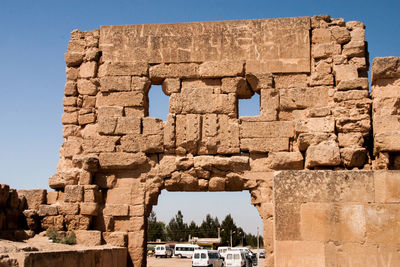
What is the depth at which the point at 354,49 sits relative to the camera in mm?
8891

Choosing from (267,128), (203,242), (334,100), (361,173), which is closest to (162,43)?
(267,128)

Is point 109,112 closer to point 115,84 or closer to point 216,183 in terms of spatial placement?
point 115,84

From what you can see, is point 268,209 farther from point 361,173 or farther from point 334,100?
point 361,173

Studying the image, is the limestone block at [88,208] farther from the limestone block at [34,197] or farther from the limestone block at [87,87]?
the limestone block at [87,87]

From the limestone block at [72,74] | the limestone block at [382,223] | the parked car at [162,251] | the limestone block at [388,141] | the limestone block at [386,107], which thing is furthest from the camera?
the parked car at [162,251]

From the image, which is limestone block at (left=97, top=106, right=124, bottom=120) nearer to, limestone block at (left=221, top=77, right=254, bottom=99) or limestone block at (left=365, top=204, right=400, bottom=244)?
limestone block at (left=221, top=77, right=254, bottom=99)

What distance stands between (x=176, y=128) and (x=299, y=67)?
2592mm

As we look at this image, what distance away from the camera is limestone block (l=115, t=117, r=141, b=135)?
9.17m

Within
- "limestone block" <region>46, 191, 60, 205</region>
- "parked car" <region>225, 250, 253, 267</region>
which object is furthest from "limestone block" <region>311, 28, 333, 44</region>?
"parked car" <region>225, 250, 253, 267</region>

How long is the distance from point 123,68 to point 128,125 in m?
1.16

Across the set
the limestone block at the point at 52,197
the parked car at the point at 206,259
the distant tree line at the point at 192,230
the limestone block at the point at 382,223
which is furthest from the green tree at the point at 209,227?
the limestone block at the point at 382,223

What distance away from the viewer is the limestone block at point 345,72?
8727mm

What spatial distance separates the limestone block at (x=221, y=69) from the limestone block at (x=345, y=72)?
175cm

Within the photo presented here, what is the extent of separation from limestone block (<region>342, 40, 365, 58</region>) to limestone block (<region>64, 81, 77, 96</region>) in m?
5.32
